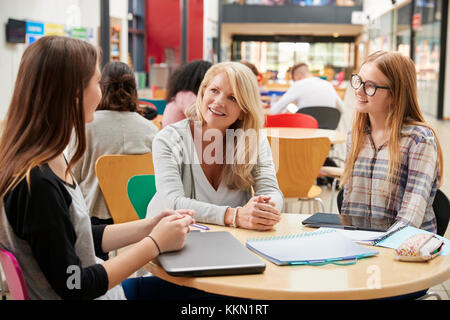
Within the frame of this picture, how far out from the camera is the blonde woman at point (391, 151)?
227 cm

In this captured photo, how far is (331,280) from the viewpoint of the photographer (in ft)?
4.66

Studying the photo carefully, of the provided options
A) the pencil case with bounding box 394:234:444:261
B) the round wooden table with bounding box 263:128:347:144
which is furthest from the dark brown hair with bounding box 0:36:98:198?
the round wooden table with bounding box 263:128:347:144

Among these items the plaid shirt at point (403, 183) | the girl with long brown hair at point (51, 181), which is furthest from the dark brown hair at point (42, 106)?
the plaid shirt at point (403, 183)

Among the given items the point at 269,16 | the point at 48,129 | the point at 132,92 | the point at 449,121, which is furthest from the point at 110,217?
the point at 269,16

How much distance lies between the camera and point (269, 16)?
942 inches

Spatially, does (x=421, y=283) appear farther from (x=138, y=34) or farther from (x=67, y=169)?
(x=138, y=34)

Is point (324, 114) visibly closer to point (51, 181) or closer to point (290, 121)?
point (290, 121)

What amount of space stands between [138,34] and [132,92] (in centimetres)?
1630

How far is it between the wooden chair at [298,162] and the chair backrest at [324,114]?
9.12ft

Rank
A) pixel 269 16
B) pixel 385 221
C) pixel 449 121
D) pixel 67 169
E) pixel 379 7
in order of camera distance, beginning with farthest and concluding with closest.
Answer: pixel 269 16 → pixel 379 7 → pixel 449 121 → pixel 385 221 → pixel 67 169

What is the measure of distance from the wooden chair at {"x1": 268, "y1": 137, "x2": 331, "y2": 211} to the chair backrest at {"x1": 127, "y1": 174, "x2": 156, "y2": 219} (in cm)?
148

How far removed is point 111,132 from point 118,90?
0.27 metres

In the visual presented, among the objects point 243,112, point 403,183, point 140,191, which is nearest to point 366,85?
point 403,183

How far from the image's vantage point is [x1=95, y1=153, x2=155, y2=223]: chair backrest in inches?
112
